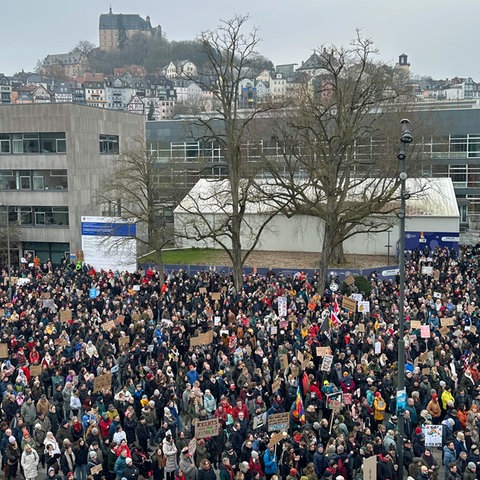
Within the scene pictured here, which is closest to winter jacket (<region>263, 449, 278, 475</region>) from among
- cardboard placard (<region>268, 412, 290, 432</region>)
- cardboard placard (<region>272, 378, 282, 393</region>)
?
cardboard placard (<region>268, 412, 290, 432</region>)

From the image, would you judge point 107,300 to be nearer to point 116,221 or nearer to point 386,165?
point 116,221

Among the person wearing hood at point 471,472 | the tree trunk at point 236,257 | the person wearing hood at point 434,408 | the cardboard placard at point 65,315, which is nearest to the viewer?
the person wearing hood at point 471,472

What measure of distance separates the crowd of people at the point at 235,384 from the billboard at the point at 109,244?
278 inches

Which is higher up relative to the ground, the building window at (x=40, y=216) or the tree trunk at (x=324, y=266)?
the building window at (x=40, y=216)

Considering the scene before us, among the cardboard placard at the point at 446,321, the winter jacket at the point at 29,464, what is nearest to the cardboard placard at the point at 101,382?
the winter jacket at the point at 29,464

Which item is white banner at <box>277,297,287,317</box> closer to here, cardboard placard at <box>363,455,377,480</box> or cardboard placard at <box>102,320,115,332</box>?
cardboard placard at <box>102,320,115,332</box>

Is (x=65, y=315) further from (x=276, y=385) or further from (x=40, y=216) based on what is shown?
(x=40, y=216)

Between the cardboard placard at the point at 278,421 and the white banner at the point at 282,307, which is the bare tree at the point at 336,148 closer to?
the white banner at the point at 282,307

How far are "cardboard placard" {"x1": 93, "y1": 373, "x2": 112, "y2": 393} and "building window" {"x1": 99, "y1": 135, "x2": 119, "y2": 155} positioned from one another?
31.8 m

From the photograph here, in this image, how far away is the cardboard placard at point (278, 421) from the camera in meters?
15.7

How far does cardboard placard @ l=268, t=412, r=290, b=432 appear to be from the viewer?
15.7 m

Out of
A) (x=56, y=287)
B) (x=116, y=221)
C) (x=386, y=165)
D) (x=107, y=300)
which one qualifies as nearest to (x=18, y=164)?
(x=116, y=221)

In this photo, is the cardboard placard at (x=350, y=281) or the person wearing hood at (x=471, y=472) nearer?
the person wearing hood at (x=471, y=472)

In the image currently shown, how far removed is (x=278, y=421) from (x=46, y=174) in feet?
108
